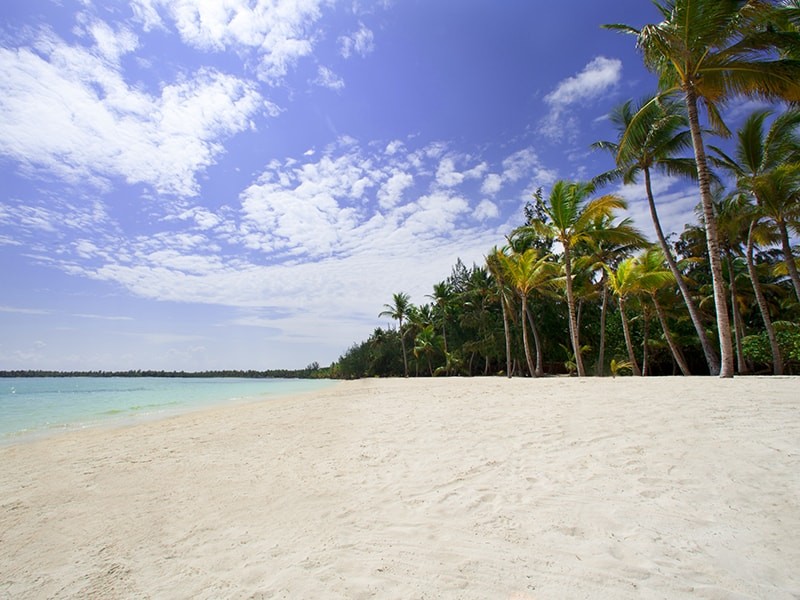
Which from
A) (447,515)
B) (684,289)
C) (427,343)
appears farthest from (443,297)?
(447,515)

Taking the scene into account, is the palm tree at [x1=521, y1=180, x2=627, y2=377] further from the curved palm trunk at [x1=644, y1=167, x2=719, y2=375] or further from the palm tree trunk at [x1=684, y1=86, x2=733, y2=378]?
the palm tree trunk at [x1=684, y1=86, x2=733, y2=378]

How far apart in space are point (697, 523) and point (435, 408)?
6.38m

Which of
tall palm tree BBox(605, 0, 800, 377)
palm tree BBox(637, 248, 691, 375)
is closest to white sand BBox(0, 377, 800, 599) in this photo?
tall palm tree BBox(605, 0, 800, 377)

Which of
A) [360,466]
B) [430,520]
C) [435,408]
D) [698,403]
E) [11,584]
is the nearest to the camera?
[11,584]

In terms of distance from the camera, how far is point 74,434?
32.6ft

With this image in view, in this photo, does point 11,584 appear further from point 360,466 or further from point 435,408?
point 435,408

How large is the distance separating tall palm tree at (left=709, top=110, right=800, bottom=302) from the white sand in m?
10.7

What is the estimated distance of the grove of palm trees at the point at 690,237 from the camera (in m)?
10.6

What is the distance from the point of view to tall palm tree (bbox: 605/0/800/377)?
33.4ft

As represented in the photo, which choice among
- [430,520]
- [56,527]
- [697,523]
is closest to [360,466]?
[430,520]

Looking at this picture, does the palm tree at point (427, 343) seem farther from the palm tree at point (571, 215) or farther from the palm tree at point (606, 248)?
the palm tree at point (571, 215)

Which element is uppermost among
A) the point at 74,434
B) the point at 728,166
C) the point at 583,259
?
the point at 728,166

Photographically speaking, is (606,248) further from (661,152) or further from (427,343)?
(427,343)

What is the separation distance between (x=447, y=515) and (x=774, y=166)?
19.8 metres
